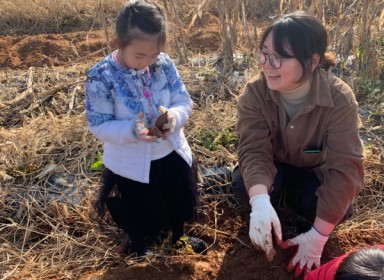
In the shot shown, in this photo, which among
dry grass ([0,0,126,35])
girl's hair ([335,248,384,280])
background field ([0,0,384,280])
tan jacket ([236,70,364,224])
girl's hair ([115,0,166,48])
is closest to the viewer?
girl's hair ([335,248,384,280])

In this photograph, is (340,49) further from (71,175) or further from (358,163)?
(71,175)

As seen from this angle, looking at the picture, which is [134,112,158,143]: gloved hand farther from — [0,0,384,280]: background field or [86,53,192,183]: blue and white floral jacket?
[0,0,384,280]: background field

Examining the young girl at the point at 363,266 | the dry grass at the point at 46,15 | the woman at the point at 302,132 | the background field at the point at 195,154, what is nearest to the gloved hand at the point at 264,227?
the woman at the point at 302,132

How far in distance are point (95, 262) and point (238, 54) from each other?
2.02 m

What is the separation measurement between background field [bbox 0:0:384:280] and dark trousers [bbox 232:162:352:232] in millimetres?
72

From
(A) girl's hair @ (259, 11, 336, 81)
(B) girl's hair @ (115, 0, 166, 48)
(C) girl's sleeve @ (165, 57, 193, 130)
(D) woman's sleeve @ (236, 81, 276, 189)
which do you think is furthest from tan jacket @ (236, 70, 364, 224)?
(B) girl's hair @ (115, 0, 166, 48)

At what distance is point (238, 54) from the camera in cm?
339

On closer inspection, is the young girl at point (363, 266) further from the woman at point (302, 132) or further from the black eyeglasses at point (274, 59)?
the black eyeglasses at point (274, 59)

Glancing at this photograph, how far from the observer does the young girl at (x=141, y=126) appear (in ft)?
4.66

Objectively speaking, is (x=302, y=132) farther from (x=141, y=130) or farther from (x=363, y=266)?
(x=363, y=266)

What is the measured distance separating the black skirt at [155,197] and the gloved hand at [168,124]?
0.52ft

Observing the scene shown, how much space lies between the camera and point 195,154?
2322mm

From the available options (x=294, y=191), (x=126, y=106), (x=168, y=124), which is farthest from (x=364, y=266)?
(x=294, y=191)

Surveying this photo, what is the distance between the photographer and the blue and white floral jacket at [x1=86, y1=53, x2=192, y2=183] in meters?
1.46
